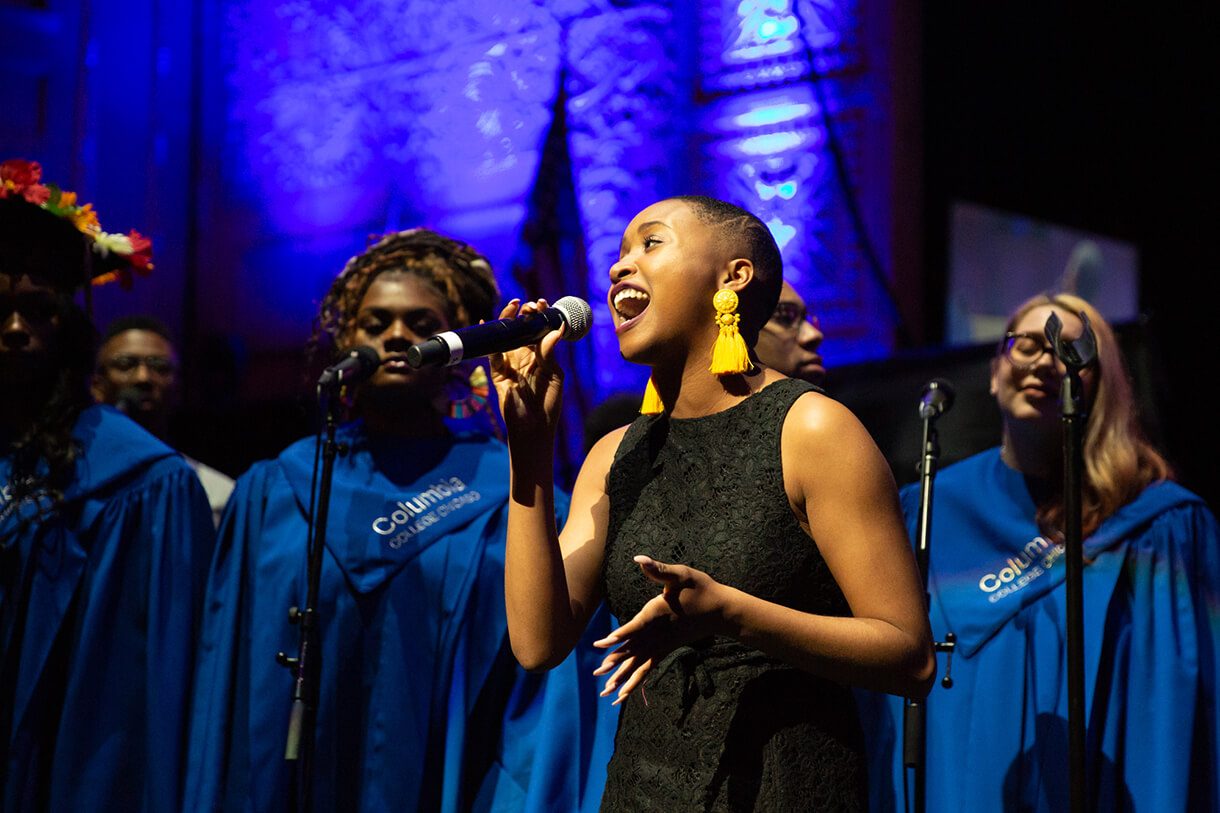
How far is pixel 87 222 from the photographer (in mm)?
3506

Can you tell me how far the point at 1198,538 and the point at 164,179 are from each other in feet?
20.7

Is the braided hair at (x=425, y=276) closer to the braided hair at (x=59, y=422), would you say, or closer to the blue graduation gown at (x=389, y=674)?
the blue graduation gown at (x=389, y=674)

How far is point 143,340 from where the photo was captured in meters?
4.94

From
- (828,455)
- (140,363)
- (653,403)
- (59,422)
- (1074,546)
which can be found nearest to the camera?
(828,455)

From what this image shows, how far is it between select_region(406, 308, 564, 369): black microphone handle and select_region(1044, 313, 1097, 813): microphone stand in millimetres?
1364

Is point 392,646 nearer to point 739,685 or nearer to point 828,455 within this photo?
point 739,685

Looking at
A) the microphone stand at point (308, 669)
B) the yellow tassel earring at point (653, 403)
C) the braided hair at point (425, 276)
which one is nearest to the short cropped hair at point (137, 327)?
the braided hair at point (425, 276)

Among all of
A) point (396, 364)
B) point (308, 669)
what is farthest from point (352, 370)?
point (308, 669)

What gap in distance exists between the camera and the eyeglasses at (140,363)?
486 centimetres

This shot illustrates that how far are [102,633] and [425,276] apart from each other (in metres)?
1.34

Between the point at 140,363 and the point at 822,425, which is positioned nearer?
the point at 822,425

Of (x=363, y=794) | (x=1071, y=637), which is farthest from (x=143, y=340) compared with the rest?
(x=1071, y=637)

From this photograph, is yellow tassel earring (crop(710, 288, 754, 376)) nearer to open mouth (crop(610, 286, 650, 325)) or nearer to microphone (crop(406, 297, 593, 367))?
open mouth (crop(610, 286, 650, 325))

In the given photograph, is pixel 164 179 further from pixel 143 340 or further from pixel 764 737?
pixel 764 737
